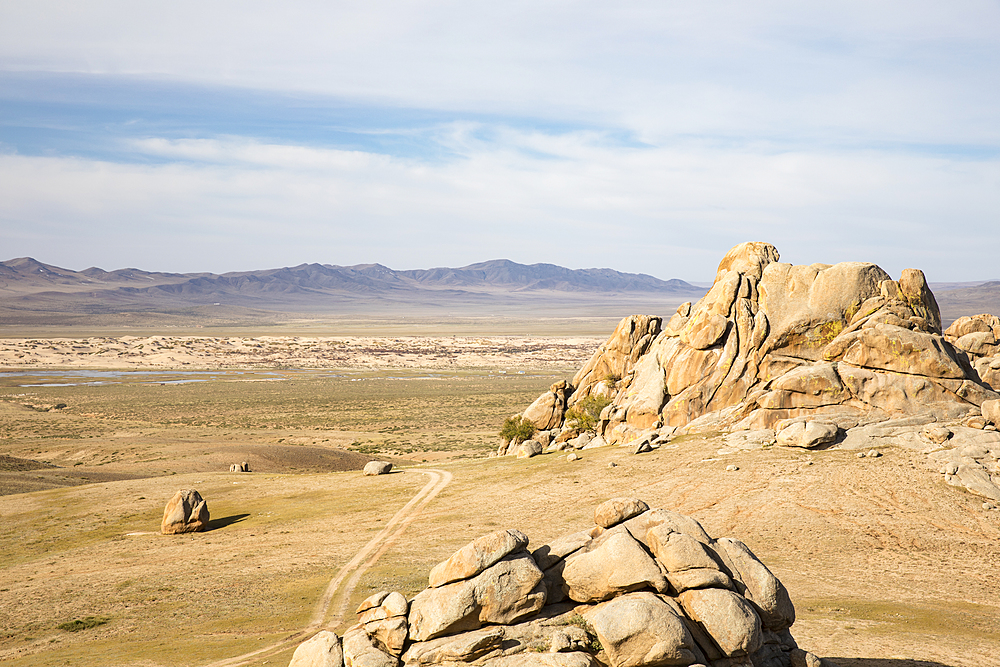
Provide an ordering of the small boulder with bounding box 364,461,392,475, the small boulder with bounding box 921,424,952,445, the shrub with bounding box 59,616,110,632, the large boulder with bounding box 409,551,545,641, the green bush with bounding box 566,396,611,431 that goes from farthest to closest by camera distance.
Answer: the green bush with bounding box 566,396,611,431
the small boulder with bounding box 364,461,392,475
the small boulder with bounding box 921,424,952,445
the shrub with bounding box 59,616,110,632
the large boulder with bounding box 409,551,545,641

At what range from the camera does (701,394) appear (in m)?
43.0

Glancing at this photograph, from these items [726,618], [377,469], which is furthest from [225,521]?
[726,618]

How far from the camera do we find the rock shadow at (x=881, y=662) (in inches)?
717

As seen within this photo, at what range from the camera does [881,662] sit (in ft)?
60.4

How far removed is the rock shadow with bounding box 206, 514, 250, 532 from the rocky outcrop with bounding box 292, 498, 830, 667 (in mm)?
22785

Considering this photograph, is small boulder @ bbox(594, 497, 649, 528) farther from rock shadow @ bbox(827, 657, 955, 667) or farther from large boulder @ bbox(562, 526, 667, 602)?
rock shadow @ bbox(827, 657, 955, 667)

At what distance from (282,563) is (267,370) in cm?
12753

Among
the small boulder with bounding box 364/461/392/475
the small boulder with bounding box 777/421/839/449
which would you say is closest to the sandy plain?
the small boulder with bounding box 777/421/839/449

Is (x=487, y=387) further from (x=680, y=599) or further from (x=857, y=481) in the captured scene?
(x=680, y=599)

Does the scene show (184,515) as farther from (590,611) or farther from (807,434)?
(807,434)

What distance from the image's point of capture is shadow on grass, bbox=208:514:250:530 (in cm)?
3678

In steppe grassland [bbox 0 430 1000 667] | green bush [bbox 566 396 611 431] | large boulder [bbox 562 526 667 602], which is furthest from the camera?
green bush [bbox 566 396 611 431]

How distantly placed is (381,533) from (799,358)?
1045 inches

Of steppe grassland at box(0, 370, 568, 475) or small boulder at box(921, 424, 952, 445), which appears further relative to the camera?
steppe grassland at box(0, 370, 568, 475)
